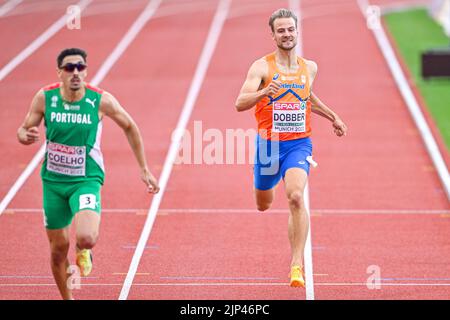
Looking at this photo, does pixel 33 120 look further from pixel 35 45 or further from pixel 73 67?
pixel 35 45

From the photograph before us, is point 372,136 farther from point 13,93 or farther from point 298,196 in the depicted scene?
point 298,196

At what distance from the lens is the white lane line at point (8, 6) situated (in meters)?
28.5

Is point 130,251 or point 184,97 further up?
point 184,97

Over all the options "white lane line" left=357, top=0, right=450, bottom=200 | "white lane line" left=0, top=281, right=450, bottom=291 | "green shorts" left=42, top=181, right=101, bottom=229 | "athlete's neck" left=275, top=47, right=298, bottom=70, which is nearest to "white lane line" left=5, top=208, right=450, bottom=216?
"white lane line" left=357, top=0, right=450, bottom=200

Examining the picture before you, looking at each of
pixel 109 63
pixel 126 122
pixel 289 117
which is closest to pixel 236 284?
pixel 289 117

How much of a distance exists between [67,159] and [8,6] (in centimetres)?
2172

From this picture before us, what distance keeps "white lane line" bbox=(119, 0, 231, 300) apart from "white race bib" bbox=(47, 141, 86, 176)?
64.7 inches

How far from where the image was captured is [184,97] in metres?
19.8

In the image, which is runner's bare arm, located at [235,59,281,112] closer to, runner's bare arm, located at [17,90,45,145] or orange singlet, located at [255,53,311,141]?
orange singlet, located at [255,53,311,141]

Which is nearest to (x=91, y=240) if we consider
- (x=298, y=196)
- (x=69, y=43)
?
(x=298, y=196)

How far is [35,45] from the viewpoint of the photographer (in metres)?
24.5

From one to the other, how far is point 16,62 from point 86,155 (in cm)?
1474

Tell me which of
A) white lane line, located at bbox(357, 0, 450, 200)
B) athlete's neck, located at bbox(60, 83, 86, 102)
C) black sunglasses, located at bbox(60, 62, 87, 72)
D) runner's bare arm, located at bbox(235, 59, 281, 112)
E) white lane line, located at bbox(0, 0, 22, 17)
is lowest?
athlete's neck, located at bbox(60, 83, 86, 102)

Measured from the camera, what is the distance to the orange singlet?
946cm
